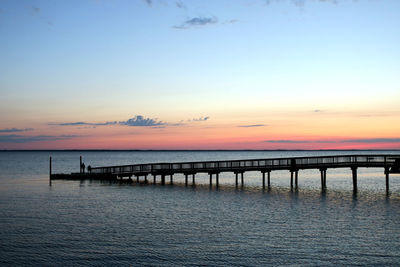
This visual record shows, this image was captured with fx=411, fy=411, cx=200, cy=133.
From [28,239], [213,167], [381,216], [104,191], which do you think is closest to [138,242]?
[28,239]

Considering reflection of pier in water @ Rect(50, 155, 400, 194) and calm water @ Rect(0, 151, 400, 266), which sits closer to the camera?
calm water @ Rect(0, 151, 400, 266)

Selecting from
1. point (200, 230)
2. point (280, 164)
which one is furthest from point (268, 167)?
point (200, 230)

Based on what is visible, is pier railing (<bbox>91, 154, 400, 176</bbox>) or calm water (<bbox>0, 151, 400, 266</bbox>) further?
pier railing (<bbox>91, 154, 400, 176</bbox>)

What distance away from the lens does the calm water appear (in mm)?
19391

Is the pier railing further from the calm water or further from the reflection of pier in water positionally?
the calm water

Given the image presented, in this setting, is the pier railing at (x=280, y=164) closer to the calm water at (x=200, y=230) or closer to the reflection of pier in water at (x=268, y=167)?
the reflection of pier in water at (x=268, y=167)

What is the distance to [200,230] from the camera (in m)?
25.1

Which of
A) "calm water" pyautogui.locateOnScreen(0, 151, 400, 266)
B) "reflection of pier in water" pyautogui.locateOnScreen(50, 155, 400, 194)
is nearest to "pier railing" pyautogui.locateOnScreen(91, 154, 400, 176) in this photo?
"reflection of pier in water" pyautogui.locateOnScreen(50, 155, 400, 194)

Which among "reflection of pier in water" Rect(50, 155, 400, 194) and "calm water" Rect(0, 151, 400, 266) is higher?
"reflection of pier in water" Rect(50, 155, 400, 194)

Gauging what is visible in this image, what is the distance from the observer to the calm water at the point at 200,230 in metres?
19.4

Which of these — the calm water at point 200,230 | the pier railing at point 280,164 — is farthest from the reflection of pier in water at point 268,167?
the calm water at point 200,230

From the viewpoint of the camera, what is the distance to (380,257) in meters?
19.3

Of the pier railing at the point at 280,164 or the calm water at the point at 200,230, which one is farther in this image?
the pier railing at the point at 280,164

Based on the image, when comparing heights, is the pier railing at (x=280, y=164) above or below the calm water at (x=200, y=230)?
above
